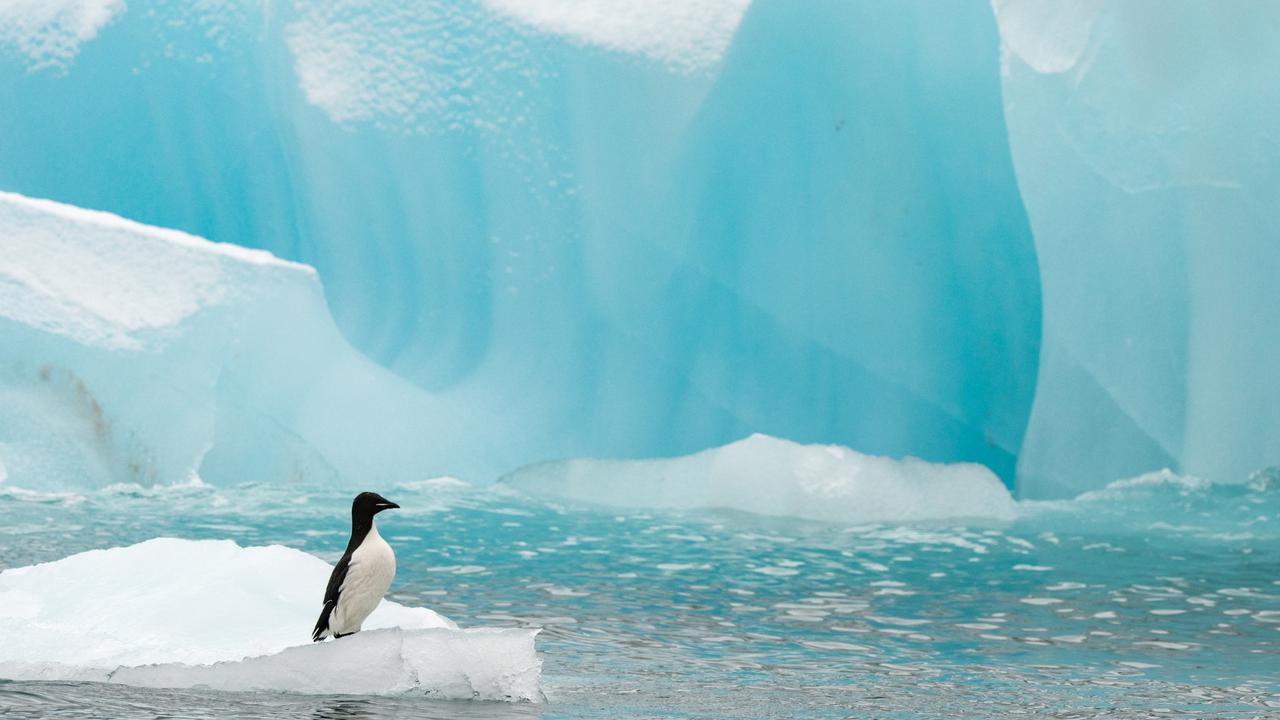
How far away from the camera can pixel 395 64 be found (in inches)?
348

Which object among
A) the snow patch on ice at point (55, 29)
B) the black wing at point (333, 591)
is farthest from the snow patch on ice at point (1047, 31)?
the black wing at point (333, 591)

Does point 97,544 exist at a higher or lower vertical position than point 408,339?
lower

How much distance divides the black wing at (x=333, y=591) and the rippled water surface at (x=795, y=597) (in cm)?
18

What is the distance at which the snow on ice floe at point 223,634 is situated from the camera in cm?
348

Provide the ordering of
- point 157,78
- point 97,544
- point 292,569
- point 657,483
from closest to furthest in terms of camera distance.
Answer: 1. point 292,569
2. point 97,544
3. point 657,483
4. point 157,78

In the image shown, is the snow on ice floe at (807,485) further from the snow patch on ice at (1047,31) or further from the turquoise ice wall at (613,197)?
the snow patch on ice at (1047,31)

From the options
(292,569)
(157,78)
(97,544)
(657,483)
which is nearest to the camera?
(292,569)

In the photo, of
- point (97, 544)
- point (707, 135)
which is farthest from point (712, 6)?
point (97, 544)

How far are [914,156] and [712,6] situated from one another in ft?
4.86

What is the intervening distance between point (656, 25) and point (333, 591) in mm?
6002

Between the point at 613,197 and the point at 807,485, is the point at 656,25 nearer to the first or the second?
the point at 613,197

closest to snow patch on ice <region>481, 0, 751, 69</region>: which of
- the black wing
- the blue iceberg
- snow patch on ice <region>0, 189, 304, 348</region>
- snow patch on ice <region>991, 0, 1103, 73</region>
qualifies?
the blue iceberg

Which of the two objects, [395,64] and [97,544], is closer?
[97,544]

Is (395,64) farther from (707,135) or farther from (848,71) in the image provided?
(848,71)
